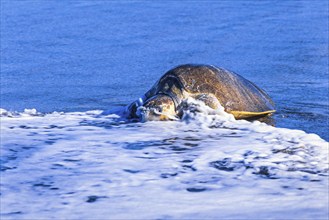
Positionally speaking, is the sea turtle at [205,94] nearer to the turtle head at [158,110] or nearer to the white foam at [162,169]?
the turtle head at [158,110]

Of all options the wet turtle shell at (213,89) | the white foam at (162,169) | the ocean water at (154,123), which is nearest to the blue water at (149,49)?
the ocean water at (154,123)

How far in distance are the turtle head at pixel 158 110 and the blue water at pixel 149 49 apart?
95cm

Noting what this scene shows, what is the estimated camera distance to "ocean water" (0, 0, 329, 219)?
446 cm

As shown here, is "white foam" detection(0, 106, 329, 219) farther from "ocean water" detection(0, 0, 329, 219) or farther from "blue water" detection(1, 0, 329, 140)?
"blue water" detection(1, 0, 329, 140)

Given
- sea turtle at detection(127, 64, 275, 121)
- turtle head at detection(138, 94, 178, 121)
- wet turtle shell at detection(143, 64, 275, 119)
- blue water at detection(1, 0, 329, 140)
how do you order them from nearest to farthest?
turtle head at detection(138, 94, 178, 121)
sea turtle at detection(127, 64, 275, 121)
wet turtle shell at detection(143, 64, 275, 119)
blue water at detection(1, 0, 329, 140)

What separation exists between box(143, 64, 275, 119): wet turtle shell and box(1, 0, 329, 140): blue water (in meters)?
0.27

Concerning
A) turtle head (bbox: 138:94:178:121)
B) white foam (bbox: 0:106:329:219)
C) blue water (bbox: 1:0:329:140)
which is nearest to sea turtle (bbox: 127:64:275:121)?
turtle head (bbox: 138:94:178:121)

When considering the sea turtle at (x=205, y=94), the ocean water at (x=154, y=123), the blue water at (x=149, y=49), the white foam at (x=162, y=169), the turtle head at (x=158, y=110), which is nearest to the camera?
the white foam at (x=162, y=169)

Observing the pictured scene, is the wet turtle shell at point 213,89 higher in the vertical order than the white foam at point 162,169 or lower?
higher

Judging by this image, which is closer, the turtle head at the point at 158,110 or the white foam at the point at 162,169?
the white foam at the point at 162,169

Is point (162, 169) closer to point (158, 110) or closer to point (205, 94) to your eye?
point (158, 110)

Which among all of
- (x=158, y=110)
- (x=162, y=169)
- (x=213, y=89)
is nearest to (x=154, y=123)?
Result: (x=158, y=110)

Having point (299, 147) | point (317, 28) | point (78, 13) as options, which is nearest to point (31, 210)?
point (299, 147)

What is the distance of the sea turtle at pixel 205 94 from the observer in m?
6.78
